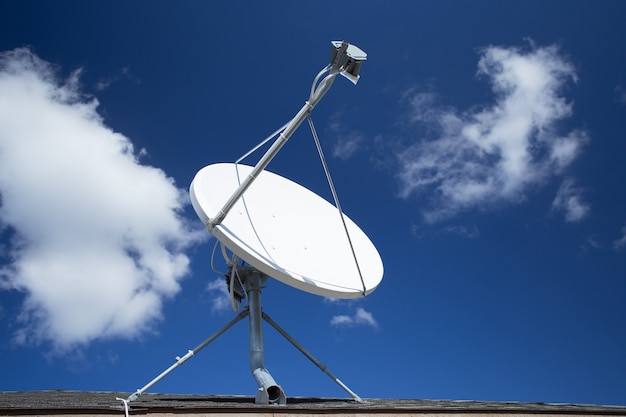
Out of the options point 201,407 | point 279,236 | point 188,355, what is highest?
point 279,236

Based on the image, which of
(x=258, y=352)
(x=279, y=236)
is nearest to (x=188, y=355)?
(x=258, y=352)

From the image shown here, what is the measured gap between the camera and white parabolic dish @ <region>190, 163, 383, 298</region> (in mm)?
12977

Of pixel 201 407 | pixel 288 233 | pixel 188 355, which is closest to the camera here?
pixel 201 407

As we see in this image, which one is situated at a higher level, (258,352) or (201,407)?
(258,352)

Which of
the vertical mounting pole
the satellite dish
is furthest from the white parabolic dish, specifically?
the vertical mounting pole

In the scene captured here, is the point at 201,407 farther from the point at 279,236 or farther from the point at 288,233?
the point at 288,233

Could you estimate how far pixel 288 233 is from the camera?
50.6ft

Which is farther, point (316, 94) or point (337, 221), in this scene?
point (337, 221)

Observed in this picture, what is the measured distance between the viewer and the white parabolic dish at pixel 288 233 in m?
13.0

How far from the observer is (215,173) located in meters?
14.9

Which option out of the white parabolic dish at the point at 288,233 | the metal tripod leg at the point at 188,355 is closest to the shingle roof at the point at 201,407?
the metal tripod leg at the point at 188,355

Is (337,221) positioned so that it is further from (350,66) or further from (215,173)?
(350,66)

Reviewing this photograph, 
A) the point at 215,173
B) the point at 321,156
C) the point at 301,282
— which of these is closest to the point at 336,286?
the point at 301,282

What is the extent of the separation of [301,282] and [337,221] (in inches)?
174
